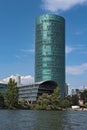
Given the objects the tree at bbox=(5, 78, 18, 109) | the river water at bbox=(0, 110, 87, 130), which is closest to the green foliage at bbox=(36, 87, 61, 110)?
the tree at bbox=(5, 78, 18, 109)

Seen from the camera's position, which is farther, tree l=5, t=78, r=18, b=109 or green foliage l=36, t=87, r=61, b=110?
green foliage l=36, t=87, r=61, b=110

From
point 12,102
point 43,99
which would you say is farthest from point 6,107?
point 43,99

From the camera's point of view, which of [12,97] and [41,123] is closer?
[41,123]

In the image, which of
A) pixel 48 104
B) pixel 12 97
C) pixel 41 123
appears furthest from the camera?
pixel 48 104

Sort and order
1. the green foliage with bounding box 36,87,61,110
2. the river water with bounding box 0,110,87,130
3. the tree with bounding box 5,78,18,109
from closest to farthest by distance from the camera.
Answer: the river water with bounding box 0,110,87,130 < the tree with bounding box 5,78,18,109 < the green foliage with bounding box 36,87,61,110

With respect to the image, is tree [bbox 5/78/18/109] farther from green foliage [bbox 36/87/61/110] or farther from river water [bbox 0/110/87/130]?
river water [bbox 0/110/87/130]

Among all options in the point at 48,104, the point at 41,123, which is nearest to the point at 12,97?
the point at 48,104

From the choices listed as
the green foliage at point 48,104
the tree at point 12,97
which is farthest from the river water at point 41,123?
the green foliage at point 48,104

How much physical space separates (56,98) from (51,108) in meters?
9.42

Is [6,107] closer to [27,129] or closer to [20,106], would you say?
[20,106]

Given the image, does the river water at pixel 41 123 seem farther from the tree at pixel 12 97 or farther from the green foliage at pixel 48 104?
the green foliage at pixel 48 104

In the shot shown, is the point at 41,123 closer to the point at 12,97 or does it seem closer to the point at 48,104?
the point at 12,97

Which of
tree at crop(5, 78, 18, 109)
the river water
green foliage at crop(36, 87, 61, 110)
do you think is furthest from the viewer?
green foliage at crop(36, 87, 61, 110)

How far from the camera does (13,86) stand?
184 m
